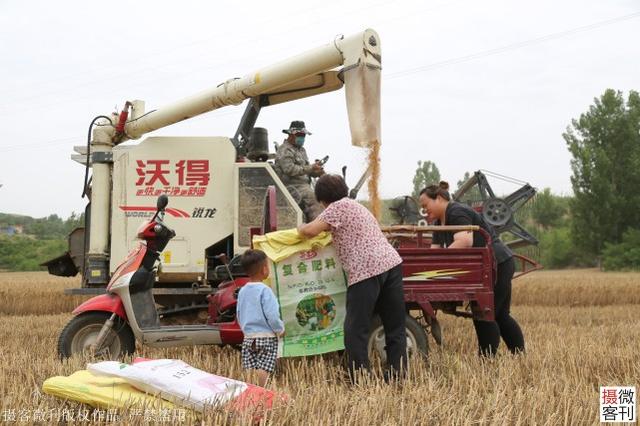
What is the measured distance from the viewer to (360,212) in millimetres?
4879

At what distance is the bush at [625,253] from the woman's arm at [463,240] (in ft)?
128

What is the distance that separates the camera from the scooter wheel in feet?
19.7

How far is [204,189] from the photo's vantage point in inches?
280

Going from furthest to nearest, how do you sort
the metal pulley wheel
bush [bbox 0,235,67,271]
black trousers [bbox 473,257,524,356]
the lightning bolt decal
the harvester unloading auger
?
1. bush [bbox 0,235,67,271]
2. the metal pulley wheel
3. the harvester unloading auger
4. black trousers [bbox 473,257,524,356]
5. the lightning bolt decal

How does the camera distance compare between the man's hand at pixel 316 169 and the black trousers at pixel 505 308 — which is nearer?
the black trousers at pixel 505 308

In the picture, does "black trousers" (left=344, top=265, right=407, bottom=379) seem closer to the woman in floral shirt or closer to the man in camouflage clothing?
the woman in floral shirt

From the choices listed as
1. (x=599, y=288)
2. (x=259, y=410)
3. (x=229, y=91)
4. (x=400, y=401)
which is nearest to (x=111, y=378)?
(x=259, y=410)

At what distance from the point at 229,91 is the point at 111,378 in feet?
14.8

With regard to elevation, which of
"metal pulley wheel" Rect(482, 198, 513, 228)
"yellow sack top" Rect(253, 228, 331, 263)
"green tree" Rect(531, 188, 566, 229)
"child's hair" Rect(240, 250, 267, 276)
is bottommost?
"child's hair" Rect(240, 250, 267, 276)

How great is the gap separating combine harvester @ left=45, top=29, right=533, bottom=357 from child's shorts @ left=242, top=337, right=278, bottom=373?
1.23 metres

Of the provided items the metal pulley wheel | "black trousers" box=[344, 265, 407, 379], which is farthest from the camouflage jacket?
the metal pulley wheel

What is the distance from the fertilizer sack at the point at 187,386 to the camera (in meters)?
3.30

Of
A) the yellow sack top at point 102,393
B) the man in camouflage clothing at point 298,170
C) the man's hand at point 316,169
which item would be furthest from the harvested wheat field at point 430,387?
the man's hand at point 316,169

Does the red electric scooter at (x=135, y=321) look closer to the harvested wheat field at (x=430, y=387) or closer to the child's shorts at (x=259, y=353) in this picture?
the harvested wheat field at (x=430, y=387)
